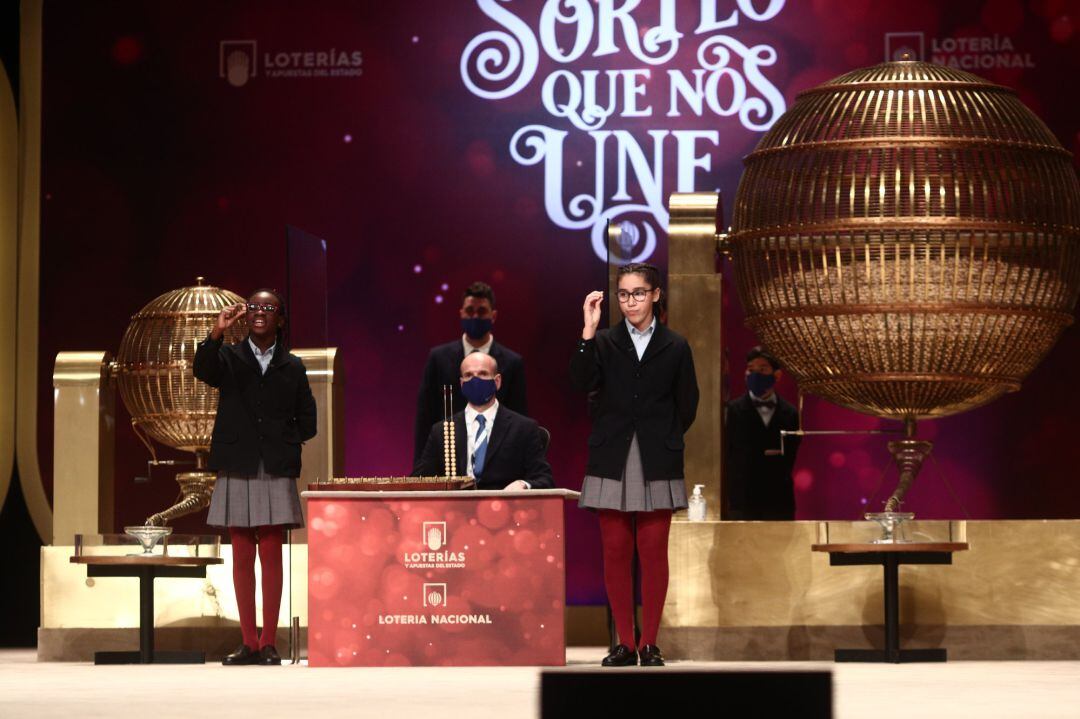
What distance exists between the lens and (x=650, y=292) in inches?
306

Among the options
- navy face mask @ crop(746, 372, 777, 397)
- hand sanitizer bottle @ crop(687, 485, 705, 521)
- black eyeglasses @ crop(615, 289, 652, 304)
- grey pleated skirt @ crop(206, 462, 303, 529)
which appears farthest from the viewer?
navy face mask @ crop(746, 372, 777, 397)

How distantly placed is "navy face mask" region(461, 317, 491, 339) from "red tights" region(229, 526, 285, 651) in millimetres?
1372

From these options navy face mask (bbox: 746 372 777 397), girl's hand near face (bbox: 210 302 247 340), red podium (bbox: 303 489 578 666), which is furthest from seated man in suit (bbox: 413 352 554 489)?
navy face mask (bbox: 746 372 777 397)

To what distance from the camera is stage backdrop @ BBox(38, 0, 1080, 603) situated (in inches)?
427

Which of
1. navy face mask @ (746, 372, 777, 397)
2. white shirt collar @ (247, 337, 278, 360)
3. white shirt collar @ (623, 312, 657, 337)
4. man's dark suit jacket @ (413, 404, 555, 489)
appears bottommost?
man's dark suit jacket @ (413, 404, 555, 489)

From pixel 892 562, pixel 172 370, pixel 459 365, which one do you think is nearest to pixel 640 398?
pixel 892 562

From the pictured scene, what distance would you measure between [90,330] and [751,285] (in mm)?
4464

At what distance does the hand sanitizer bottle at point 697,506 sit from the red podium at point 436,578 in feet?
3.01

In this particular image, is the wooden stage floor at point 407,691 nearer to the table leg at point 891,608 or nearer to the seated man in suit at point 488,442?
the table leg at point 891,608

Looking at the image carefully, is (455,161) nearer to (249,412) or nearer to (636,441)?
(249,412)

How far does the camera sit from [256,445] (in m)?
8.30

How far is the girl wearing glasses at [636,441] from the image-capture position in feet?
25.1

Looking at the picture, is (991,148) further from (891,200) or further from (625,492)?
(625,492)

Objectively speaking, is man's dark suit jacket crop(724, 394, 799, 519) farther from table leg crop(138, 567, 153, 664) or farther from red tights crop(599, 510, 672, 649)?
table leg crop(138, 567, 153, 664)
